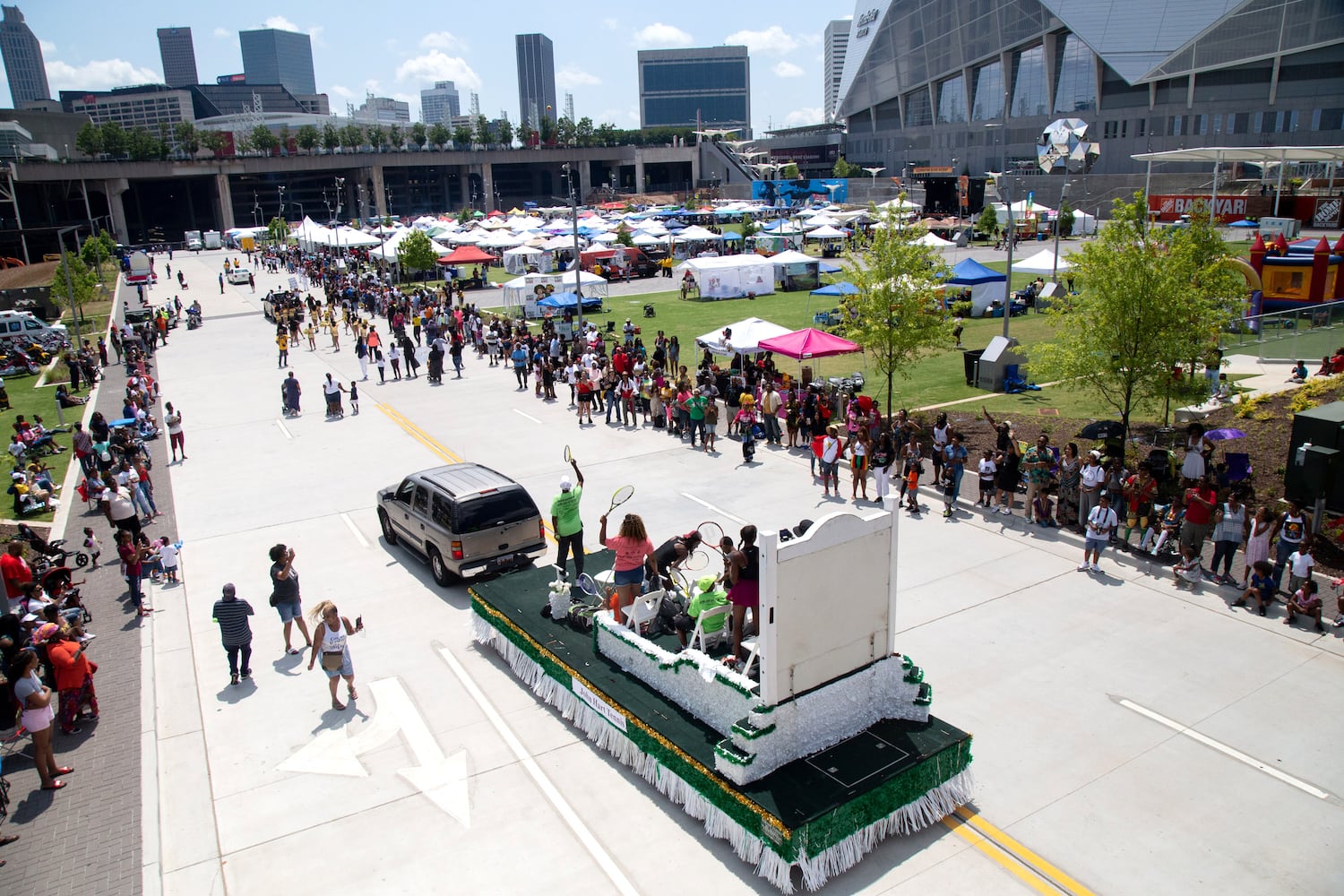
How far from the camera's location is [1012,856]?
7645mm

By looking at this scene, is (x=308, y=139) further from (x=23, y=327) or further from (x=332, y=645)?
(x=332, y=645)

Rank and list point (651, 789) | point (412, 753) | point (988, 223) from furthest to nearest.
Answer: point (988, 223) < point (412, 753) < point (651, 789)

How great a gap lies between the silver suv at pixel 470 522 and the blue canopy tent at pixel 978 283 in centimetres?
2678

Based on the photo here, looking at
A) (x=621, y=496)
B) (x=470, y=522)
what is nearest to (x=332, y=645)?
(x=470, y=522)

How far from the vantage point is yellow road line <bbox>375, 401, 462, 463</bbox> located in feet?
69.5

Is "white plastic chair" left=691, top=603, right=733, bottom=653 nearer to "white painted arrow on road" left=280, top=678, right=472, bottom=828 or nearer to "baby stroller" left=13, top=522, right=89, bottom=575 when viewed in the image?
"white painted arrow on road" left=280, top=678, right=472, bottom=828

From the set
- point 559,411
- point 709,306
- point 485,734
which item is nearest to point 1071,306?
point 559,411

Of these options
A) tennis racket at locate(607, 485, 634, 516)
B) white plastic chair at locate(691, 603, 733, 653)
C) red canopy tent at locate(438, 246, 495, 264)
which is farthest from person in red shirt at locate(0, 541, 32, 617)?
red canopy tent at locate(438, 246, 495, 264)

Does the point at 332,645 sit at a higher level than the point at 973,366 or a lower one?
lower

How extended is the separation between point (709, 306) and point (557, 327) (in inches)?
408

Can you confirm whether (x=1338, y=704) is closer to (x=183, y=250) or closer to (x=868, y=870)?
(x=868, y=870)

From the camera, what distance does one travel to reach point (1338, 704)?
9.68m

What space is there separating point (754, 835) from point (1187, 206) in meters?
61.1

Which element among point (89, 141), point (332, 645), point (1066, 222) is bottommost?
point (332, 645)
